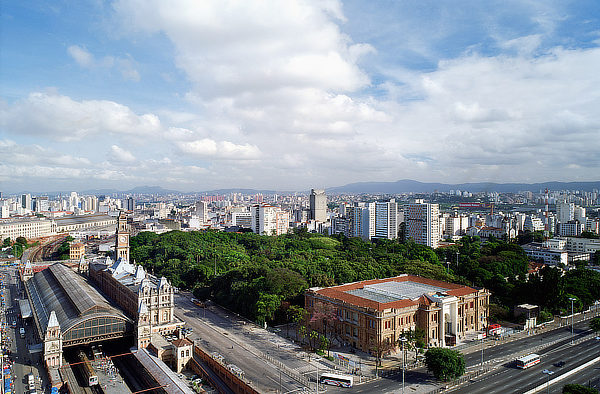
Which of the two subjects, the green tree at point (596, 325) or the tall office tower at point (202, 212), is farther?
the tall office tower at point (202, 212)

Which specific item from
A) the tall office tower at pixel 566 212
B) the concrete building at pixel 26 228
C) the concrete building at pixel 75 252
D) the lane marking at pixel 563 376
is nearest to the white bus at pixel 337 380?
the lane marking at pixel 563 376

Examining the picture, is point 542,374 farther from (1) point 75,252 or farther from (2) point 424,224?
(1) point 75,252

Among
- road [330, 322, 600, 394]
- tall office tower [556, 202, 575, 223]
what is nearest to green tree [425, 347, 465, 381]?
road [330, 322, 600, 394]

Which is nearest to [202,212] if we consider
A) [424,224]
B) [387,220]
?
[387,220]

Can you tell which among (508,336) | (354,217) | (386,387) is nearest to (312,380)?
(386,387)

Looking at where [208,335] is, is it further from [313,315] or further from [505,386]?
[505,386]

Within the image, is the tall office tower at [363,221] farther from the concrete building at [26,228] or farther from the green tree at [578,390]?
the concrete building at [26,228]

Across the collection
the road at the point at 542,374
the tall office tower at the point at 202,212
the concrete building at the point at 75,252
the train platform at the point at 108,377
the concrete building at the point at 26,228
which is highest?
the tall office tower at the point at 202,212
